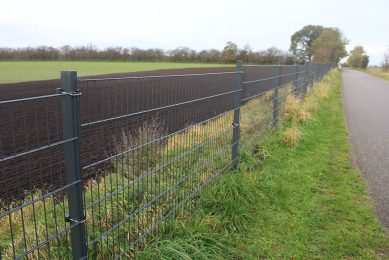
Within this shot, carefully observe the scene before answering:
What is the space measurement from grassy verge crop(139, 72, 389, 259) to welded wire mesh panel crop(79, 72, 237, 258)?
0.25 meters

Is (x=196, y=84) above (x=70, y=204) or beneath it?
above

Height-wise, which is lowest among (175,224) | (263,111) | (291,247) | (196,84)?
(291,247)

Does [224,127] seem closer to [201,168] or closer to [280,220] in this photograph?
[201,168]

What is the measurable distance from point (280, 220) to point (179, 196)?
1254 mm

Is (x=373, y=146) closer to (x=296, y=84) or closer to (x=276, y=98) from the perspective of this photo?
(x=276, y=98)

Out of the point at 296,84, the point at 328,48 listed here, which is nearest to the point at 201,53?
A: the point at 328,48

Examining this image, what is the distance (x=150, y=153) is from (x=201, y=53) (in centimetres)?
8973

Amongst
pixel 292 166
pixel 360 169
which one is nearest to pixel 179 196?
pixel 292 166

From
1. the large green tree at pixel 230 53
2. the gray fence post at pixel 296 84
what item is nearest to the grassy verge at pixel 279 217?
the gray fence post at pixel 296 84

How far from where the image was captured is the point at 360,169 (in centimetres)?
677

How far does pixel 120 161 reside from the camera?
4.88 meters

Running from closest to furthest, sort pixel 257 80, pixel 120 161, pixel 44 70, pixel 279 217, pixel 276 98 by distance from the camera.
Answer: pixel 279 217 < pixel 120 161 < pixel 257 80 < pixel 276 98 < pixel 44 70

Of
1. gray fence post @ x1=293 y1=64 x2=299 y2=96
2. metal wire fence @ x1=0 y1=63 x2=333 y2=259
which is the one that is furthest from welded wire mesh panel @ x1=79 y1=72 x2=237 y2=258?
gray fence post @ x1=293 y1=64 x2=299 y2=96

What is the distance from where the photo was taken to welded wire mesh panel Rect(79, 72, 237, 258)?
3328mm
